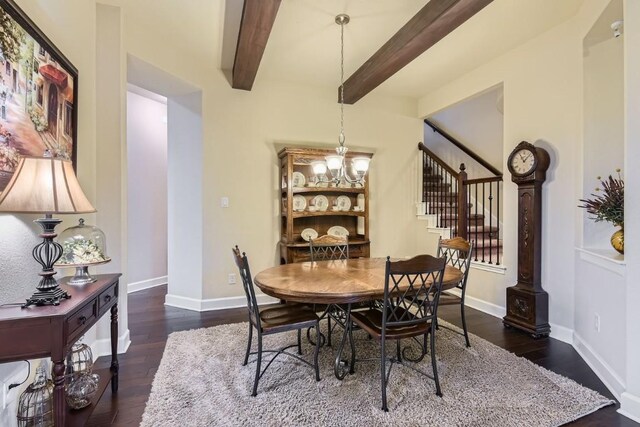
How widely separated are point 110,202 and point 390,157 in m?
3.63

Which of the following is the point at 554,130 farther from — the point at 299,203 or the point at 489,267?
the point at 299,203

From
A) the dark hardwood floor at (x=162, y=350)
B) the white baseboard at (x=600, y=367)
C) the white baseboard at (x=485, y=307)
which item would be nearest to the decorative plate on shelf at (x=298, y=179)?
the dark hardwood floor at (x=162, y=350)

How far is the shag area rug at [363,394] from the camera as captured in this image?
180 centimetres

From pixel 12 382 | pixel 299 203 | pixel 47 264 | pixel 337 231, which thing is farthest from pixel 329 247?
pixel 12 382

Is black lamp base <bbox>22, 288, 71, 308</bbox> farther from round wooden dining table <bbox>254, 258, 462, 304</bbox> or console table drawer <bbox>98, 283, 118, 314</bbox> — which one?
round wooden dining table <bbox>254, 258, 462, 304</bbox>

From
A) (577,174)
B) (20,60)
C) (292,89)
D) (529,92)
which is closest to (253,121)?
(292,89)

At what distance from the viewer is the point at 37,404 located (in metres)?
1.54

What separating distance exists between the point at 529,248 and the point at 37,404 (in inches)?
152

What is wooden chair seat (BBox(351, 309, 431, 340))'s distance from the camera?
6.60 feet

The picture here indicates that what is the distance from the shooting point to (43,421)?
1562mm

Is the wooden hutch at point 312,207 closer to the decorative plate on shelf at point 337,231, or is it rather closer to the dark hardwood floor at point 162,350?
the decorative plate on shelf at point 337,231

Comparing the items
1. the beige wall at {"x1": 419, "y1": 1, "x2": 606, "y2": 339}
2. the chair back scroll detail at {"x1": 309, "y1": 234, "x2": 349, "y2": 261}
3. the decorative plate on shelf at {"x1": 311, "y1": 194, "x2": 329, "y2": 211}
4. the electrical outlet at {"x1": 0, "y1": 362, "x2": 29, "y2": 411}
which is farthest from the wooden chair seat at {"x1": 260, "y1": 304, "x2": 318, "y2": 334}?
the beige wall at {"x1": 419, "y1": 1, "x2": 606, "y2": 339}

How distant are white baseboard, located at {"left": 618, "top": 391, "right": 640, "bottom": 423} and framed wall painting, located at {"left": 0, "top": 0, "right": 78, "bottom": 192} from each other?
3571 mm

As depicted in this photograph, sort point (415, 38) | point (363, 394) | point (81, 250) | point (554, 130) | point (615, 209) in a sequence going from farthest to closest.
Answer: point (554, 130) < point (415, 38) < point (615, 209) < point (363, 394) < point (81, 250)
